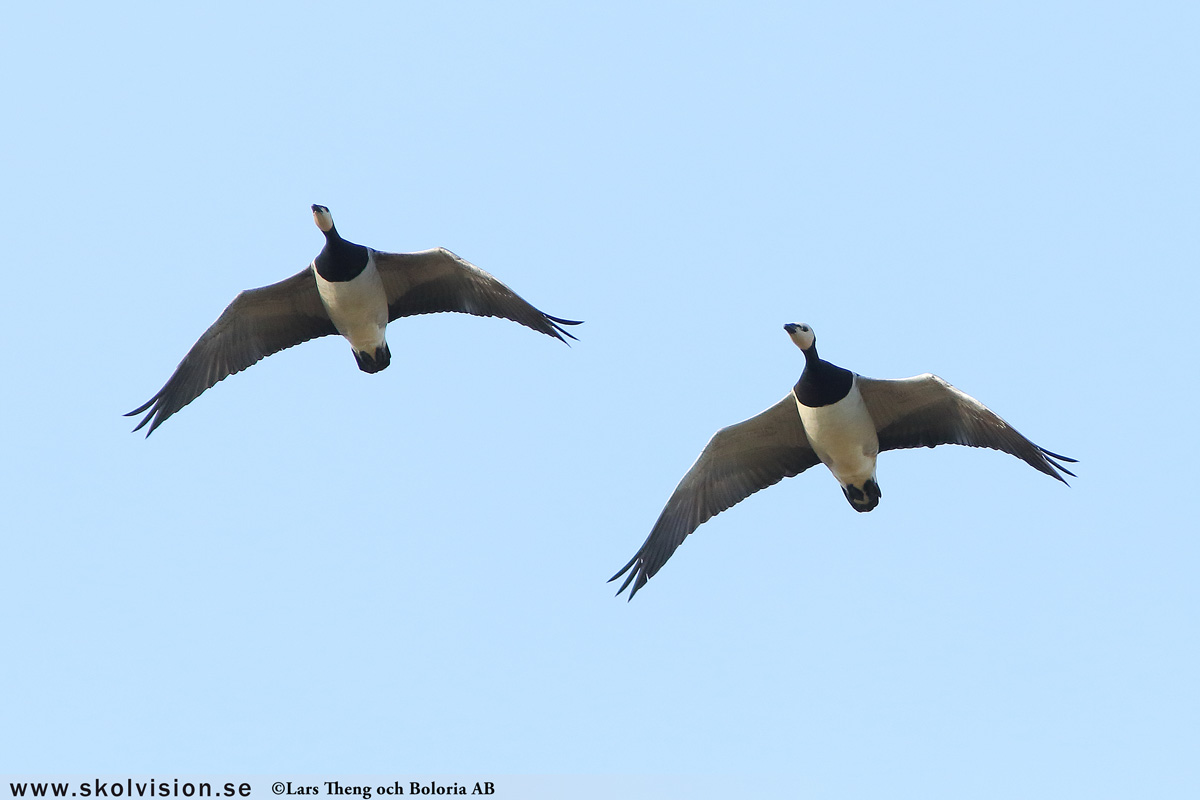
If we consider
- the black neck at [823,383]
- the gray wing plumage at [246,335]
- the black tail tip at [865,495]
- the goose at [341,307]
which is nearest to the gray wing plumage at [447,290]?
the goose at [341,307]

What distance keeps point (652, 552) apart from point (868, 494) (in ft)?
8.03

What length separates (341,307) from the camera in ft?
58.6

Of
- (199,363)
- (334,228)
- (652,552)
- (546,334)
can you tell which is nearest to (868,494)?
(652,552)

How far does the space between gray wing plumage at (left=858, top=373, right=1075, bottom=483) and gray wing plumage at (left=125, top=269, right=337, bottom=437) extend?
6814mm

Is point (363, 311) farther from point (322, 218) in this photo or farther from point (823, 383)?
point (823, 383)

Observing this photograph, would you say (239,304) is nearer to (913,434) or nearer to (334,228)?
(334,228)

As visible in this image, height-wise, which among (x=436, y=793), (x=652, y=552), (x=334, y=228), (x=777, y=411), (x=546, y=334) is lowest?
(x=436, y=793)

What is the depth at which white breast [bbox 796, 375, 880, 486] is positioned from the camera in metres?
15.8

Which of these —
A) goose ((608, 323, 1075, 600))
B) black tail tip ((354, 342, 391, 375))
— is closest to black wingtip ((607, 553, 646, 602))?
goose ((608, 323, 1075, 600))

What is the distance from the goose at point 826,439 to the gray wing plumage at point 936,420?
11mm

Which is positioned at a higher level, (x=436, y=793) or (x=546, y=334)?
(x=546, y=334)

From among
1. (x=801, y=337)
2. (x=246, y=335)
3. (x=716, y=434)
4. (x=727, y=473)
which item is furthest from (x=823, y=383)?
(x=246, y=335)

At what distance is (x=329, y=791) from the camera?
1417 centimetres

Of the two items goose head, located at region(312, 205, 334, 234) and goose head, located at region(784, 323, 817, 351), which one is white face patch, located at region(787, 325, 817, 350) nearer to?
goose head, located at region(784, 323, 817, 351)
